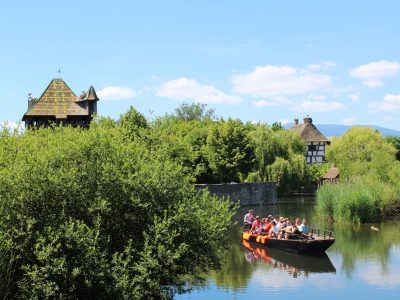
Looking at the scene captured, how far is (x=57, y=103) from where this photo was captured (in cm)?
5447

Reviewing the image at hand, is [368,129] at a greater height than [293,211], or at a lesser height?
Result: greater

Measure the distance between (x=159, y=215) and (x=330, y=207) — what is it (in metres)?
22.4

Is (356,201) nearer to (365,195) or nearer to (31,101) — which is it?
(365,195)

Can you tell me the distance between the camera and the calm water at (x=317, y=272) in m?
19.0

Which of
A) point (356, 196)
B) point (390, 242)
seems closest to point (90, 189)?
point (390, 242)

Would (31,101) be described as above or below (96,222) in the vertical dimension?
above

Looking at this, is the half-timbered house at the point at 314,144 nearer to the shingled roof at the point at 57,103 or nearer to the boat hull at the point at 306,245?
the shingled roof at the point at 57,103

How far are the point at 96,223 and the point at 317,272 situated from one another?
11595 mm

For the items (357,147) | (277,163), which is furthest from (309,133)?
(277,163)

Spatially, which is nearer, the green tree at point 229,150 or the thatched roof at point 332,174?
the green tree at point 229,150

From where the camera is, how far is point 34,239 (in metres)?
13.0

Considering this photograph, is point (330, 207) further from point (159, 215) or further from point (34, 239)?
point (34, 239)

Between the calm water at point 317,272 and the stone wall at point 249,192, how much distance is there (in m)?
15.4

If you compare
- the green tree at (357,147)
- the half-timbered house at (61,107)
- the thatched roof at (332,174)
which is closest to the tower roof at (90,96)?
the half-timbered house at (61,107)
